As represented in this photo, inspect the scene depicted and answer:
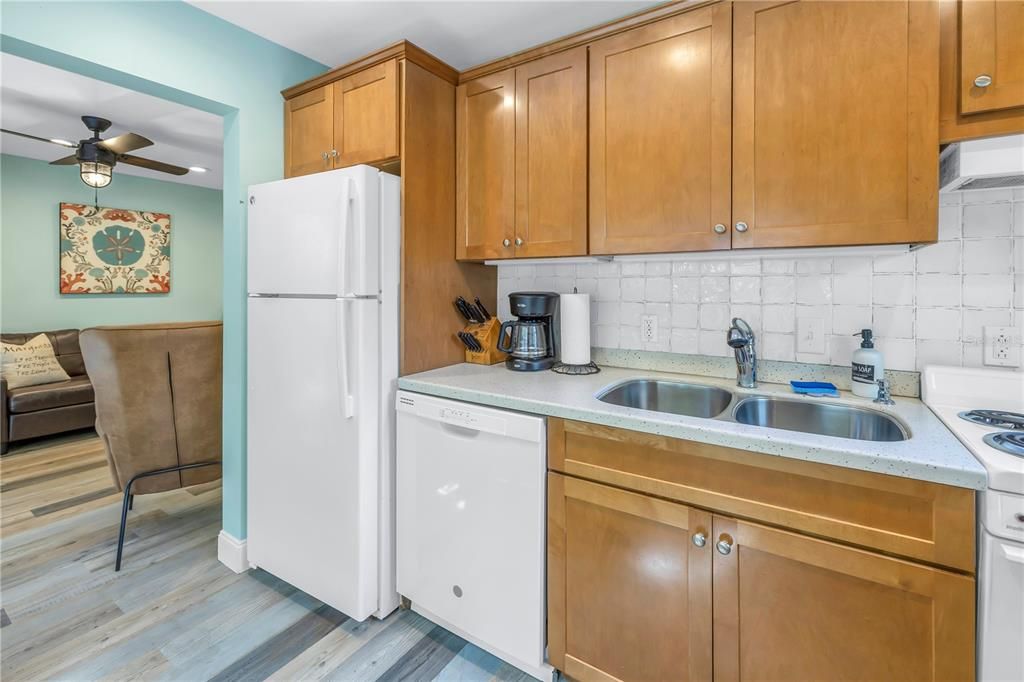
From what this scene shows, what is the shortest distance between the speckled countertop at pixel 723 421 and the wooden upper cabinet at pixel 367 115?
976 millimetres

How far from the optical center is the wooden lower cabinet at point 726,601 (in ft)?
3.37

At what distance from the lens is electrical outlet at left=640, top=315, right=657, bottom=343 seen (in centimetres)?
203

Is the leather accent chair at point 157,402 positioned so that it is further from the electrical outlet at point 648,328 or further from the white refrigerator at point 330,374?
the electrical outlet at point 648,328

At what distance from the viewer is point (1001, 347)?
4.75 ft

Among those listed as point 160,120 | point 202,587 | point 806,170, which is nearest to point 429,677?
point 202,587

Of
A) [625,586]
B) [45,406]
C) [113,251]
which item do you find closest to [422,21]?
[625,586]

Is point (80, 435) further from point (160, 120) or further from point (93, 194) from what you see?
point (160, 120)

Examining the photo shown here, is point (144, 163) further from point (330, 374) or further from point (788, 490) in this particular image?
point (788, 490)

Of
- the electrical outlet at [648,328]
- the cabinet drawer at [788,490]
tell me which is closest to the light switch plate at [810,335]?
the electrical outlet at [648,328]

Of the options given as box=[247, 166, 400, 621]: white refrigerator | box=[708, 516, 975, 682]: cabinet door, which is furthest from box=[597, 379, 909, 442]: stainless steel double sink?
box=[247, 166, 400, 621]: white refrigerator

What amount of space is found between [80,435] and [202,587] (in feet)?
10.9

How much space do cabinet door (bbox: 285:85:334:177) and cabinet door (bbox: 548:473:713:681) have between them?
180 centimetres

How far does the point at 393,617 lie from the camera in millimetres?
1896

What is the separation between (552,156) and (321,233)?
3.13 ft
